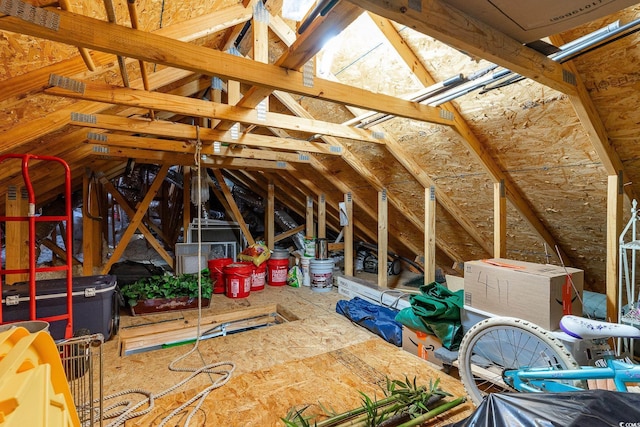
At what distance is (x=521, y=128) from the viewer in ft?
7.22

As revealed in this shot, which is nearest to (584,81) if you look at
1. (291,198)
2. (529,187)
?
(529,187)

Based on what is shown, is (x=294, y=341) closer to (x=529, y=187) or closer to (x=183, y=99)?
(x=183, y=99)

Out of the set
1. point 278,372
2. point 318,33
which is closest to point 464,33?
point 318,33

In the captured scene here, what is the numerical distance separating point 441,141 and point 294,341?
7.37ft

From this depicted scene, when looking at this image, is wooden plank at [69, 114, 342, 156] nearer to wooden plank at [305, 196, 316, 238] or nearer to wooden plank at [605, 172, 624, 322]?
wooden plank at [305, 196, 316, 238]

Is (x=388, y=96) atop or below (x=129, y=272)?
atop

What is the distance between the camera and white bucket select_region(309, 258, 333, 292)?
4617mm

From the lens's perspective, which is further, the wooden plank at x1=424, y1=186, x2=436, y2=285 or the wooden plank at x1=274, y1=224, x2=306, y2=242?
the wooden plank at x1=274, y1=224, x2=306, y2=242

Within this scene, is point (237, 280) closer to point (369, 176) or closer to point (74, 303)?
point (74, 303)

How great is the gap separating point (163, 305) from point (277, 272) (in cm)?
171

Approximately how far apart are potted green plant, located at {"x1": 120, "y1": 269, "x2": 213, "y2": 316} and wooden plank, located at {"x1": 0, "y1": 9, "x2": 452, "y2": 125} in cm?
301

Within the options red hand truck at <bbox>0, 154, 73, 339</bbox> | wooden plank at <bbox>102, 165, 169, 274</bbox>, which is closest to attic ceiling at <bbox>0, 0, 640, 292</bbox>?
red hand truck at <bbox>0, 154, 73, 339</bbox>

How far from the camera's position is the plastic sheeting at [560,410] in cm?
88

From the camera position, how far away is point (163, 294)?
3688 millimetres
